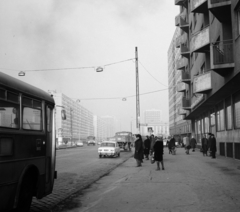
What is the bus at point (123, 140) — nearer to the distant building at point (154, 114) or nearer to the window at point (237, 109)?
the window at point (237, 109)

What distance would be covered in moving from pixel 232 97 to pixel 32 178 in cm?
1815

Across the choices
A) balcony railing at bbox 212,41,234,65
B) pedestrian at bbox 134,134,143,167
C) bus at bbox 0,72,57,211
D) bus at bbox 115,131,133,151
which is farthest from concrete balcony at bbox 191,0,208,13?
bus at bbox 115,131,133,151

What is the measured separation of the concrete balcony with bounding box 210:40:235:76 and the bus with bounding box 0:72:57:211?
40.0 ft

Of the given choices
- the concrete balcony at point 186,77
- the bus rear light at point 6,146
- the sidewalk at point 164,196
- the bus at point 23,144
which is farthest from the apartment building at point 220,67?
the bus rear light at point 6,146

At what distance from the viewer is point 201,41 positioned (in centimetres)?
2486

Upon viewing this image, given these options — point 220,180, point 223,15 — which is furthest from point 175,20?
point 220,180

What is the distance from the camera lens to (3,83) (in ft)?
18.2

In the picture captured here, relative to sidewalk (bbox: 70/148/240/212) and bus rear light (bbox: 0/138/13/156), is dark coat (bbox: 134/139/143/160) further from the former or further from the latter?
bus rear light (bbox: 0/138/13/156)

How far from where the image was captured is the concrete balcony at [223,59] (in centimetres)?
1754

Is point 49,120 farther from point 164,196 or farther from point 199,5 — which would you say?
point 199,5

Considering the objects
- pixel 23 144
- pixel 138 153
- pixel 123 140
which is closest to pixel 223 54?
pixel 138 153

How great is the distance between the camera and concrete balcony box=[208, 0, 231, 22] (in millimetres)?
17969

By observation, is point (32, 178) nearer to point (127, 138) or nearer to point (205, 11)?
point (205, 11)

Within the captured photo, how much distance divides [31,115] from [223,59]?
1387cm
